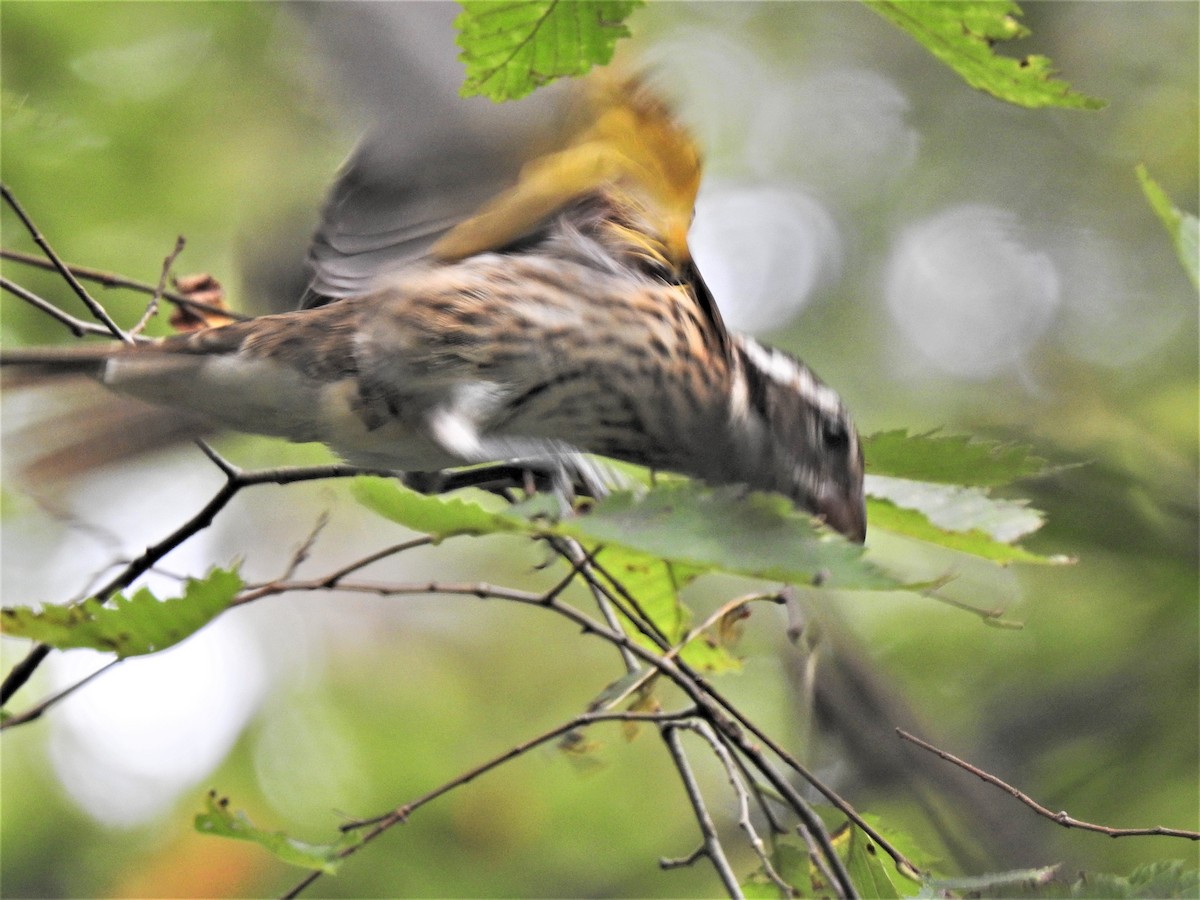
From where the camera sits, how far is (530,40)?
211cm

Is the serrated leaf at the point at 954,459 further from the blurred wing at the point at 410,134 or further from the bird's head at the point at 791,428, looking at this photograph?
the blurred wing at the point at 410,134

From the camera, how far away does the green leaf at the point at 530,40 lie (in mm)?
2082

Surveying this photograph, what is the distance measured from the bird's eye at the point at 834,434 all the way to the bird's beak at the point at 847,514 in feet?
0.57

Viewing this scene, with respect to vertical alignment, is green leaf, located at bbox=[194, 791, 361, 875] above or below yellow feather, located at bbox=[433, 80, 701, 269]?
below

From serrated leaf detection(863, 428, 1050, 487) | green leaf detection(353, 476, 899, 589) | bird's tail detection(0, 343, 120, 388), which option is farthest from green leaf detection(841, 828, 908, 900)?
bird's tail detection(0, 343, 120, 388)

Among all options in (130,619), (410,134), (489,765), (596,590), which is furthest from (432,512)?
(410,134)

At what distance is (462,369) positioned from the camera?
3055mm

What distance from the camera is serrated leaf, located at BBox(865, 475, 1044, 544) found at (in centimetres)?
215

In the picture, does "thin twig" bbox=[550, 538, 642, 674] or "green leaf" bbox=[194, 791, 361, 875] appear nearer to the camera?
"green leaf" bbox=[194, 791, 361, 875]

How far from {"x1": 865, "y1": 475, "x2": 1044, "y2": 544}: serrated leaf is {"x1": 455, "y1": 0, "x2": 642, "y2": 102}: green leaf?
1.02 meters

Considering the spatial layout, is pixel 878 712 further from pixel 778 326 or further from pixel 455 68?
pixel 778 326

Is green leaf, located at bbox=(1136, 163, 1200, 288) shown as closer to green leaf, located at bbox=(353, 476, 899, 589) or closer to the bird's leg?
green leaf, located at bbox=(353, 476, 899, 589)

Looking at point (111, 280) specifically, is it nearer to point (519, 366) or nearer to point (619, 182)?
point (519, 366)

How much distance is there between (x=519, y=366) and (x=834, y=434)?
0.86m
